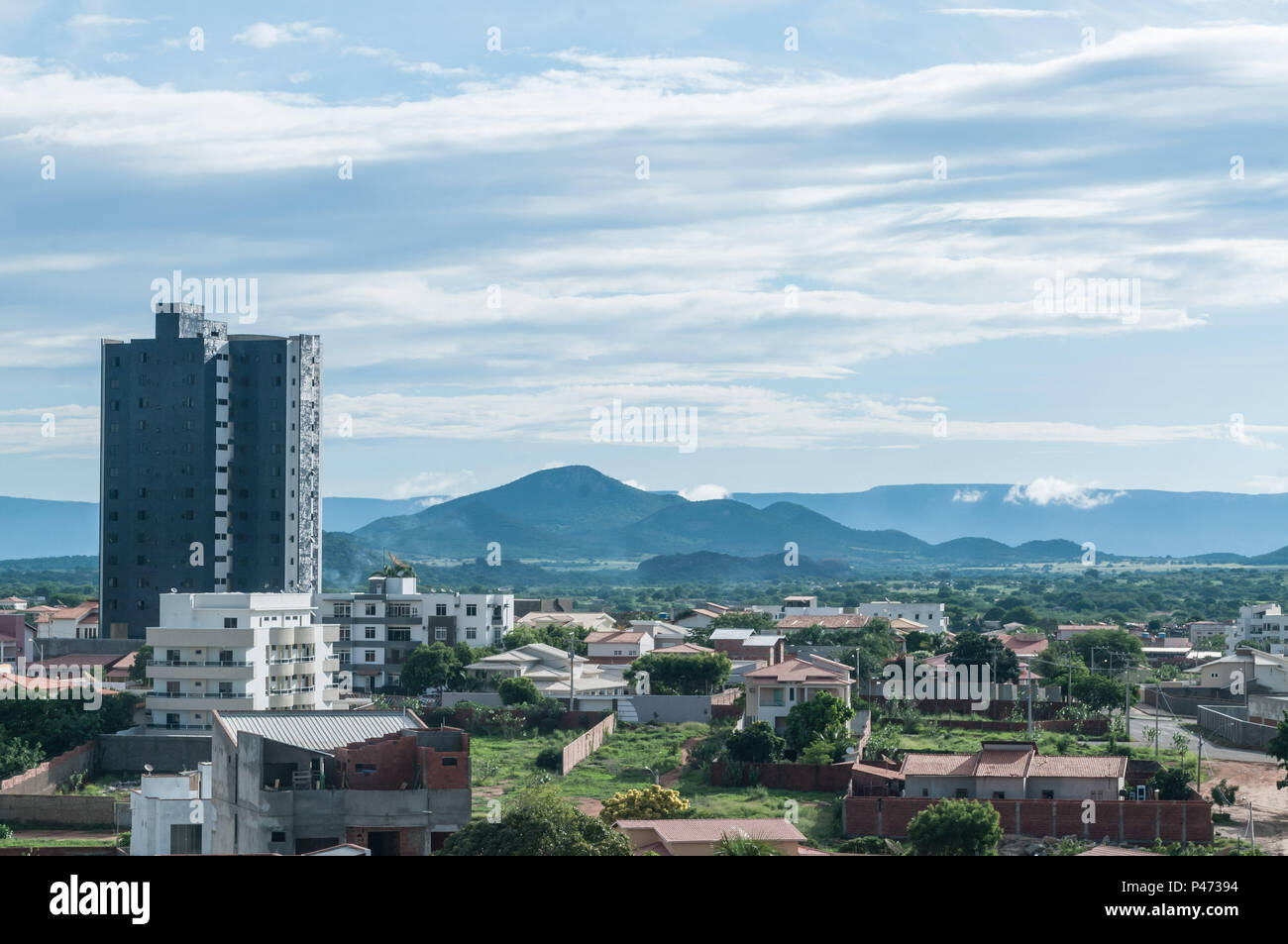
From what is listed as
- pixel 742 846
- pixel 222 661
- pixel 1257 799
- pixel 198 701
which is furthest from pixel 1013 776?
pixel 198 701

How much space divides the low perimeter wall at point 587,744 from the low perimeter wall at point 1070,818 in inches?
553

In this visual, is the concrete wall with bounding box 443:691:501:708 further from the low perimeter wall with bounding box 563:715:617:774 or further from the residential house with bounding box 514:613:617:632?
the residential house with bounding box 514:613:617:632

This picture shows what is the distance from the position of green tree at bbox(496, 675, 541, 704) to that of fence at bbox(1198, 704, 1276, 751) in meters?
30.1

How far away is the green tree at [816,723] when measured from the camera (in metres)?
54.3

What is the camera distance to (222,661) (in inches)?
2463

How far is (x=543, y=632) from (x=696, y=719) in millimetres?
26735

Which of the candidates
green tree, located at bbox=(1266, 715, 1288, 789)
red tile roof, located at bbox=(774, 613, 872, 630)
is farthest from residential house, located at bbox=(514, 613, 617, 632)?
green tree, located at bbox=(1266, 715, 1288, 789)

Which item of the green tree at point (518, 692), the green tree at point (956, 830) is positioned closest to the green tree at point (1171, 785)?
the green tree at point (956, 830)

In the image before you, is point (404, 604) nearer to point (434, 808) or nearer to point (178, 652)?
point (178, 652)

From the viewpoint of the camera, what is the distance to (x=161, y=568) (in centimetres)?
10794

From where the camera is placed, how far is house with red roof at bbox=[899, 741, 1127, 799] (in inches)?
1747

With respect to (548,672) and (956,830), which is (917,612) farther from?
(956,830)

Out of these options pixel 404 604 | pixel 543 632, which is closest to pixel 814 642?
pixel 543 632

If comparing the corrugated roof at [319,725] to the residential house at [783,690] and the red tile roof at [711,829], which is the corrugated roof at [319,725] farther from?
the residential house at [783,690]
